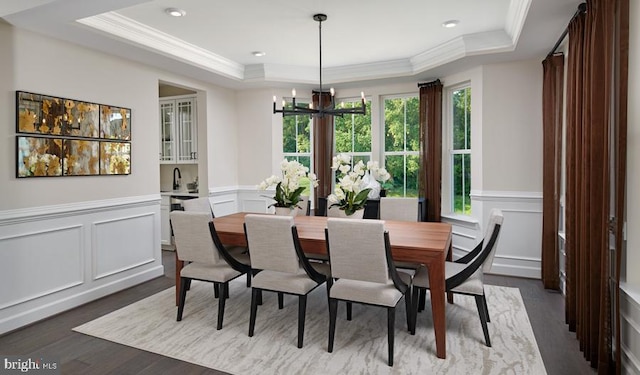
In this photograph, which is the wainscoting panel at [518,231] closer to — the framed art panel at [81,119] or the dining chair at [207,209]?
the dining chair at [207,209]

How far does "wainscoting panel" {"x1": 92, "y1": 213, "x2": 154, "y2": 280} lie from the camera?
3871 mm

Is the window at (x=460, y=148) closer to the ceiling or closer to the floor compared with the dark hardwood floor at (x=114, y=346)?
closer to the ceiling

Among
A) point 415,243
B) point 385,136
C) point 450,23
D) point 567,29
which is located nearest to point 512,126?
point 567,29

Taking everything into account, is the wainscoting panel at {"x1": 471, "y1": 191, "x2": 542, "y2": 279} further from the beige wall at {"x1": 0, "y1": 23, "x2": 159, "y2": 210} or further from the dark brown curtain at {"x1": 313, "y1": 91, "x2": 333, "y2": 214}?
the beige wall at {"x1": 0, "y1": 23, "x2": 159, "y2": 210}

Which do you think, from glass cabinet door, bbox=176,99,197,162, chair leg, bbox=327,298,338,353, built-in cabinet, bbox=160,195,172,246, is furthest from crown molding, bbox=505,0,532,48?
built-in cabinet, bbox=160,195,172,246

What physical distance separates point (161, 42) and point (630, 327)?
4.47m

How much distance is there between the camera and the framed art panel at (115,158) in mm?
3900

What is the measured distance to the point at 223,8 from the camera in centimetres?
338

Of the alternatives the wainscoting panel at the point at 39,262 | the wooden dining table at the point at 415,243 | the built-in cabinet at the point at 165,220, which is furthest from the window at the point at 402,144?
the wainscoting panel at the point at 39,262

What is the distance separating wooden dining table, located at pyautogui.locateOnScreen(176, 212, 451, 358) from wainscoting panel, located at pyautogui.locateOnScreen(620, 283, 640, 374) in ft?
3.22

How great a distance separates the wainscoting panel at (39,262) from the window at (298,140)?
3189mm

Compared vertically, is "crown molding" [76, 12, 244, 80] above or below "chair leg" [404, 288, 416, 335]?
above

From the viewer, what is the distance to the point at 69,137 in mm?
3545

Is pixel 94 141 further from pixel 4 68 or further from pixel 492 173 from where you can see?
pixel 492 173
